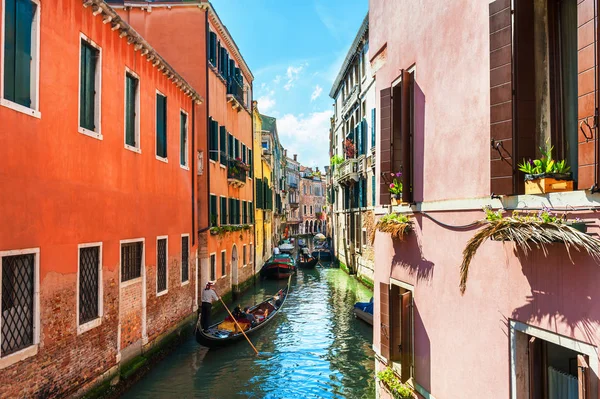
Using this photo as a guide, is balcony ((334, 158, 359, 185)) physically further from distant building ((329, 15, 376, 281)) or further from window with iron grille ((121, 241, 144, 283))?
window with iron grille ((121, 241, 144, 283))

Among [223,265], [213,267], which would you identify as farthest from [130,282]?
[223,265]

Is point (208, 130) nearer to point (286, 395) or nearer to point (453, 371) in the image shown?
point (286, 395)

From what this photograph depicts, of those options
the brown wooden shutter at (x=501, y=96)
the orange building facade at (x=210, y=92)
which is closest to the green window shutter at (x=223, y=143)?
the orange building facade at (x=210, y=92)

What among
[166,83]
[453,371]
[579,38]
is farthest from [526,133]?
[166,83]

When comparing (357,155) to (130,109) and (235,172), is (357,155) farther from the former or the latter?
(130,109)

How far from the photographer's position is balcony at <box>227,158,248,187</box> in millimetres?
16655

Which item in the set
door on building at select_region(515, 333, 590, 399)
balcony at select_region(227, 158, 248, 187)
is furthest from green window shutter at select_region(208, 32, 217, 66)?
door on building at select_region(515, 333, 590, 399)

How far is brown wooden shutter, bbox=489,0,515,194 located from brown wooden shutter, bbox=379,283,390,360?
2338 millimetres

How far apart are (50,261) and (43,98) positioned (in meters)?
1.97

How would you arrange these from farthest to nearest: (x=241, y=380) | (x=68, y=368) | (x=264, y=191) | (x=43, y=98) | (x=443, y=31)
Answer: (x=264, y=191)
(x=241, y=380)
(x=68, y=368)
(x=43, y=98)
(x=443, y=31)

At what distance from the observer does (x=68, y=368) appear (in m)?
6.44

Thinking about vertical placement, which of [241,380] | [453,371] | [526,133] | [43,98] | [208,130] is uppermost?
[208,130]

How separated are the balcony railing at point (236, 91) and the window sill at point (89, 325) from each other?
35.9ft

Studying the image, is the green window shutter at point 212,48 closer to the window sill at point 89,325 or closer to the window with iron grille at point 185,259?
the window with iron grille at point 185,259
